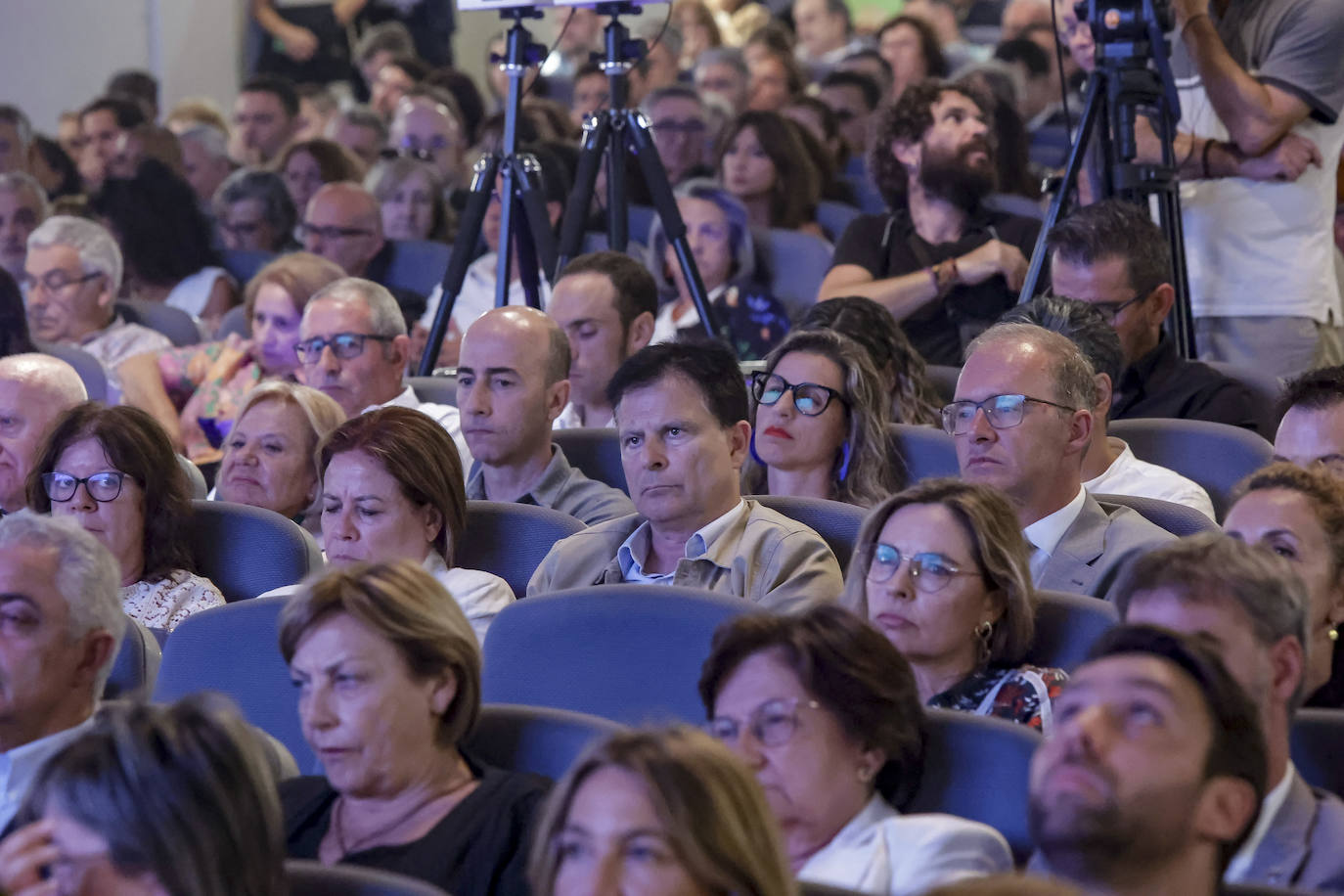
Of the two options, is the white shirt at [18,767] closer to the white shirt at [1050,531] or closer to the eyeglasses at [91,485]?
the eyeglasses at [91,485]

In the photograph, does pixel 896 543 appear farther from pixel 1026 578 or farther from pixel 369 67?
pixel 369 67

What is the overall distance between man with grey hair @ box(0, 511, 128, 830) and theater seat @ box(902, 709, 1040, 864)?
0.99m

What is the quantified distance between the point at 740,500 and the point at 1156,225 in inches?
44.3

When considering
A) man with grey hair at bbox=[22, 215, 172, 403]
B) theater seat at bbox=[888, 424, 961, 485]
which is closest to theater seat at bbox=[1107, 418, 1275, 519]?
theater seat at bbox=[888, 424, 961, 485]

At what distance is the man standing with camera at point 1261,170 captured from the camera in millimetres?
3598

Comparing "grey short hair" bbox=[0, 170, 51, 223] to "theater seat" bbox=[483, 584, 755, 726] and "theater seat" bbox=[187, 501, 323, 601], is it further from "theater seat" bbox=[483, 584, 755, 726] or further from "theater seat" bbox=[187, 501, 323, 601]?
"theater seat" bbox=[483, 584, 755, 726]

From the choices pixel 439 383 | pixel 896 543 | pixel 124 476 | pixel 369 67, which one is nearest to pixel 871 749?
pixel 896 543

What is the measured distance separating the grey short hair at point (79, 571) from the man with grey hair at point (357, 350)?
151 cm

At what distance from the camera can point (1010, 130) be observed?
509 cm

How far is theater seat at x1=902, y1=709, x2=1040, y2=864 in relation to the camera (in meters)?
1.82

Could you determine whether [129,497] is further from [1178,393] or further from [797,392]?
[1178,393]

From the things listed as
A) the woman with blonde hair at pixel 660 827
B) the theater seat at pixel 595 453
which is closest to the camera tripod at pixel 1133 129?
the theater seat at pixel 595 453

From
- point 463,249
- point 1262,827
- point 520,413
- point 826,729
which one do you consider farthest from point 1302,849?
point 463,249

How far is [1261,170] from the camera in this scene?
12.2ft
